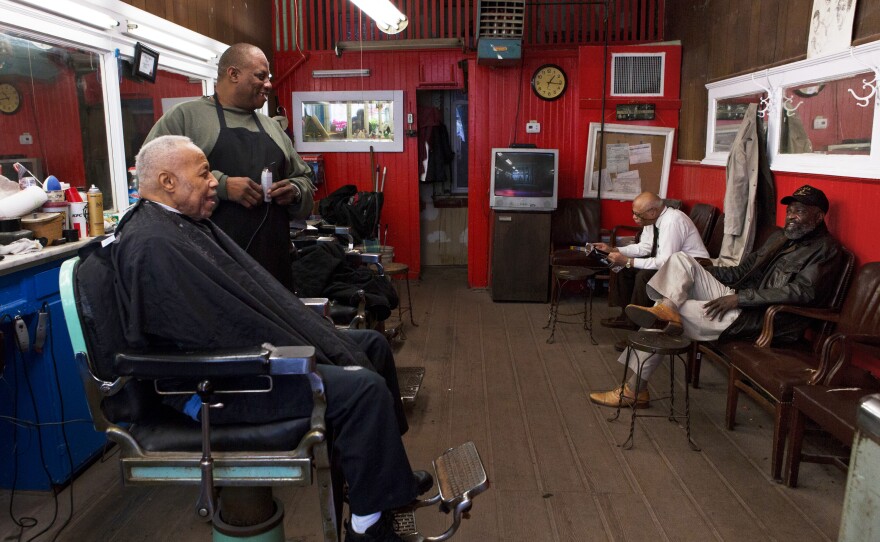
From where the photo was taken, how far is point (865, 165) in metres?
2.97

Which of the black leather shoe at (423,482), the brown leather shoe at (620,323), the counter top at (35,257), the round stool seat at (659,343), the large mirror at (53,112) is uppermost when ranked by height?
the large mirror at (53,112)

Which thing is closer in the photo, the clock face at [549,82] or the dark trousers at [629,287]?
the dark trousers at [629,287]

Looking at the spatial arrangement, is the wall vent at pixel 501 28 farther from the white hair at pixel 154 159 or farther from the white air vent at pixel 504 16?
the white hair at pixel 154 159

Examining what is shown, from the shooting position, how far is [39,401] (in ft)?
7.95

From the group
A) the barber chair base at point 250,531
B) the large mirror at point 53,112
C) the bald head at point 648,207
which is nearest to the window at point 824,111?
the bald head at point 648,207

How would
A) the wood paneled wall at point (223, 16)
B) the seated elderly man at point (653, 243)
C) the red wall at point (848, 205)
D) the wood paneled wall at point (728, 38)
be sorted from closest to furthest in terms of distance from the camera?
the red wall at point (848, 205) < the wood paneled wall at point (728, 38) < the wood paneled wall at point (223, 16) < the seated elderly man at point (653, 243)

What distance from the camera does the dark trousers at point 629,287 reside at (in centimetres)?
419

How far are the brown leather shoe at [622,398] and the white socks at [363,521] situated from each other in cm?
202

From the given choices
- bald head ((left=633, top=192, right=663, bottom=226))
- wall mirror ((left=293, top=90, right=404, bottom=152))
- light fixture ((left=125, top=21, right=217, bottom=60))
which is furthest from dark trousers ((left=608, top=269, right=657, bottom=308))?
light fixture ((left=125, top=21, right=217, bottom=60))

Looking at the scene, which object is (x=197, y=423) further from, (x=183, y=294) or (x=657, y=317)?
(x=657, y=317)

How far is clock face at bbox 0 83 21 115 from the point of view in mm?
2785

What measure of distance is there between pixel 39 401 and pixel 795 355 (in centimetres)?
318

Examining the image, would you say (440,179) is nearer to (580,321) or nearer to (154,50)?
(580,321)

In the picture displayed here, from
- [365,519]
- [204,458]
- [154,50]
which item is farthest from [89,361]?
[154,50]
